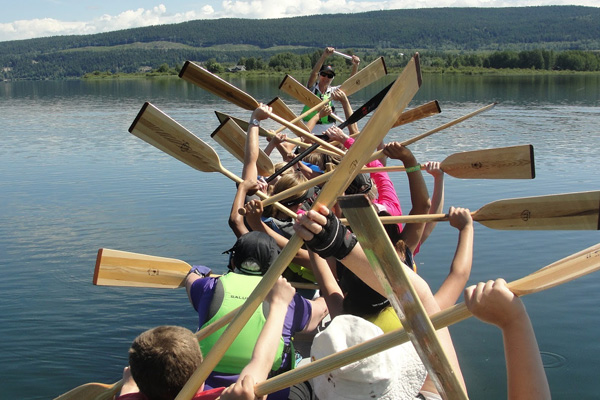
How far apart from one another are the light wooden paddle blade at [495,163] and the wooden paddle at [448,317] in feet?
7.72

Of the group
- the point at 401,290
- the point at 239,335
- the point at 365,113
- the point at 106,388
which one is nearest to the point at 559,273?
the point at 401,290

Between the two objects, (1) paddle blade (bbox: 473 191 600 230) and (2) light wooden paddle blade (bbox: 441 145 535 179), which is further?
(2) light wooden paddle blade (bbox: 441 145 535 179)

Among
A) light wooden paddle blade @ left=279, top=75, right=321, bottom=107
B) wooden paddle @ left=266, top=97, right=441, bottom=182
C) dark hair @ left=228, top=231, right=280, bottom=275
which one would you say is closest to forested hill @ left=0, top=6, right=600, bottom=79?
light wooden paddle blade @ left=279, top=75, right=321, bottom=107

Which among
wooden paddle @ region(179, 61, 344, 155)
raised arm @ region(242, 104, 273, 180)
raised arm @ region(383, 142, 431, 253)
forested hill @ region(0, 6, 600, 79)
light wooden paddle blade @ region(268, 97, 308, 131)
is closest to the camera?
raised arm @ region(383, 142, 431, 253)

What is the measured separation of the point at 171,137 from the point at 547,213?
2680mm

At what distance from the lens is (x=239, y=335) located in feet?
10.7

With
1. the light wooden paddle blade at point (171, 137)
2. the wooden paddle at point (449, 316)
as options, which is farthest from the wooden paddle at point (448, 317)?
the light wooden paddle blade at point (171, 137)

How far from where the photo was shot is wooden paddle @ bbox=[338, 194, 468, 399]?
201 centimetres

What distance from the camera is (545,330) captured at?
562 cm

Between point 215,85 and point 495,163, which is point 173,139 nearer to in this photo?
point 215,85

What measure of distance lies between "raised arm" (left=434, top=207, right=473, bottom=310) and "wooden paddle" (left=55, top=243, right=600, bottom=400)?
1058 millimetres

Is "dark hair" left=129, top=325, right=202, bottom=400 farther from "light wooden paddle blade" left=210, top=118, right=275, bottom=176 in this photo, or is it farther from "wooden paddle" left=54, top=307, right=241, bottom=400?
"light wooden paddle blade" left=210, top=118, right=275, bottom=176

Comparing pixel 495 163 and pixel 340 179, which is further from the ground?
pixel 340 179

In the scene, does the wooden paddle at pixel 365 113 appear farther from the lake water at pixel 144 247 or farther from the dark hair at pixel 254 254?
the dark hair at pixel 254 254
